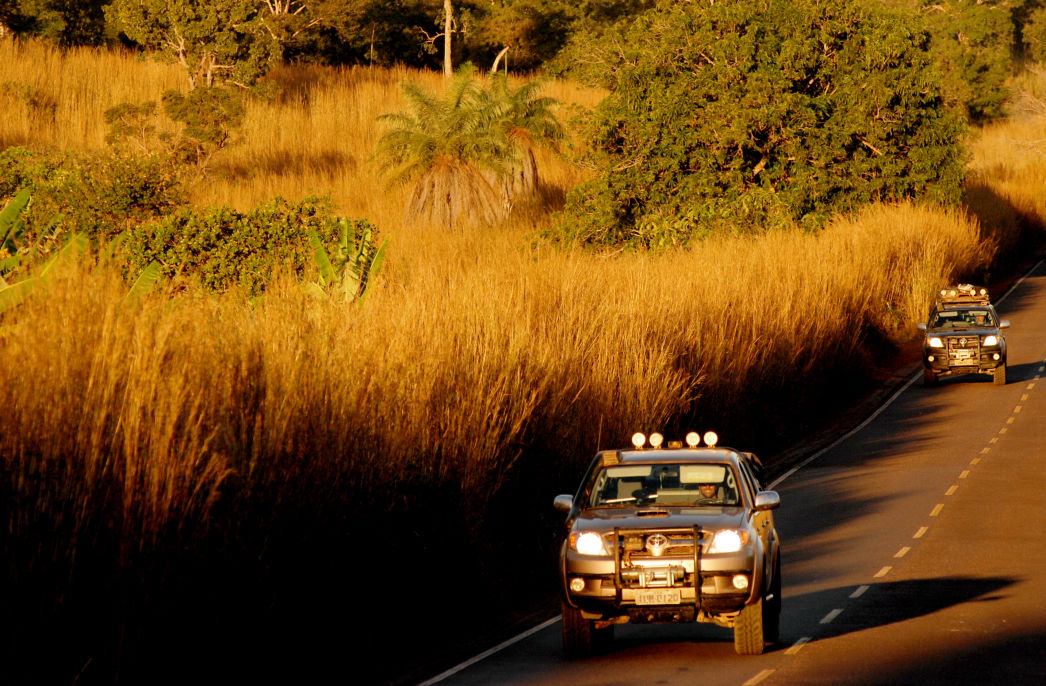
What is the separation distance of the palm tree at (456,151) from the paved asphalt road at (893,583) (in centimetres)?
2035

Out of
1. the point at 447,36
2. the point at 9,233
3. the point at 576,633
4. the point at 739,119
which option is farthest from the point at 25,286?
the point at 447,36

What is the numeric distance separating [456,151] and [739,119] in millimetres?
9657

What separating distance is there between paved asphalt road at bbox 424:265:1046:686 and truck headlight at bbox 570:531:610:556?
977 millimetres

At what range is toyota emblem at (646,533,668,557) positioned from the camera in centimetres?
1206

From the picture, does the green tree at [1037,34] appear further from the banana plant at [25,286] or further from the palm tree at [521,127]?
the banana plant at [25,286]

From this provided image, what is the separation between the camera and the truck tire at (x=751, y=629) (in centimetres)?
1243

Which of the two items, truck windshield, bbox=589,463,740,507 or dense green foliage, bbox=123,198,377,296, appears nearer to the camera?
truck windshield, bbox=589,463,740,507

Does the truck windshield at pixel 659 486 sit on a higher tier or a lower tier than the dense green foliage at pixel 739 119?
lower

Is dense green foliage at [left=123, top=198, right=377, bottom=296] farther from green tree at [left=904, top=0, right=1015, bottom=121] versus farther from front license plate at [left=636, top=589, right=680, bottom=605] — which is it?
green tree at [left=904, top=0, right=1015, bottom=121]

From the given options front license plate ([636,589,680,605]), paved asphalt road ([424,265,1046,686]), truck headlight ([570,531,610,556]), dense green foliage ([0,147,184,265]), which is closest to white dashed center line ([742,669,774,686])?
paved asphalt road ([424,265,1046,686])

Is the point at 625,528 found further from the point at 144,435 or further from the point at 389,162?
the point at 389,162

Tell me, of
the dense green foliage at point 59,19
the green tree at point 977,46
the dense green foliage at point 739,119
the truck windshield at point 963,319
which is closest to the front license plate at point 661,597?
the truck windshield at point 963,319

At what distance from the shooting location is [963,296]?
44938 millimetres

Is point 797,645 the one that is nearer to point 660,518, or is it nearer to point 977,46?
point 660,518
